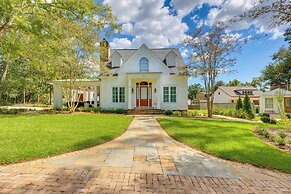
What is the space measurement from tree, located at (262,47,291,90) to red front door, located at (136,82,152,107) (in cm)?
1436

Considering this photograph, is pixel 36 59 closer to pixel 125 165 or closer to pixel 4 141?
pixel 4 141

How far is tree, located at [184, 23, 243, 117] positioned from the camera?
14.7 metres

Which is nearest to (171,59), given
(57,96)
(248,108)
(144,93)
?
(144,93)

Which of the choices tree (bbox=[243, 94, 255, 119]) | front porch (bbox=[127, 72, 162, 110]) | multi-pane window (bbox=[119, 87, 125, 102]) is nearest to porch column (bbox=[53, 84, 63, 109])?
multi-pane window (bbox=[119, 87, 125, 102])

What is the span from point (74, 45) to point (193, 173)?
43.7 feet

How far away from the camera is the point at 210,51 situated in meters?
15.1

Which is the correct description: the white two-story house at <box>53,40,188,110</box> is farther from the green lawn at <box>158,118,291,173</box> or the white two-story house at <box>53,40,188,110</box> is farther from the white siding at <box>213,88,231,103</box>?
the white siding at <box>213,88,231,103</box>

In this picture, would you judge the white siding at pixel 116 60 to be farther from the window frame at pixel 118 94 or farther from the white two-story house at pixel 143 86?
the window frame at pixel 118 94

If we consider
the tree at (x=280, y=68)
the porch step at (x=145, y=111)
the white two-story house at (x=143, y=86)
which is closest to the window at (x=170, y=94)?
the white two-story house at (x=143, y=86)

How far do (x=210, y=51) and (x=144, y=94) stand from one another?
294 inches

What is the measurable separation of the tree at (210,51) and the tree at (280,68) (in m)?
8.21

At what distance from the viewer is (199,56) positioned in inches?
617

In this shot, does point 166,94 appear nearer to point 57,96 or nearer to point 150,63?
point 150,63

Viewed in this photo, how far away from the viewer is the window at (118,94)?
18.0m
